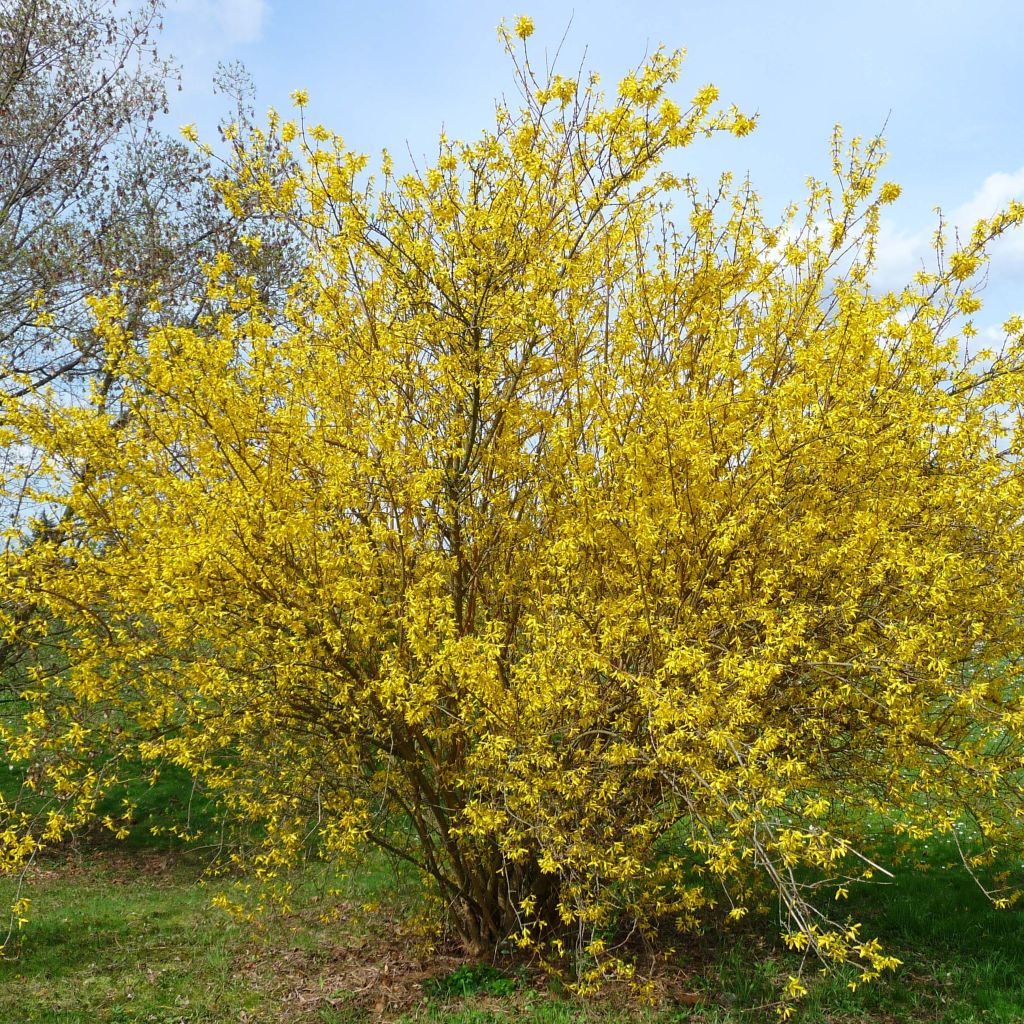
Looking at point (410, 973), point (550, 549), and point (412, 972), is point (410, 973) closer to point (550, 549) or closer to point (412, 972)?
point (412, 972)

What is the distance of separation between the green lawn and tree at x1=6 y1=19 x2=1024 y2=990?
0.44 meters

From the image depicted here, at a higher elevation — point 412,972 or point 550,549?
point 550,549

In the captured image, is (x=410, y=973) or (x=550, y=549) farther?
(x=410, y=973)

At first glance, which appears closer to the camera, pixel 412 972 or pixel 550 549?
pixel 550 549

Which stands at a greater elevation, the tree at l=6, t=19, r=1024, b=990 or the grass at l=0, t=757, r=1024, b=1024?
the tree at l=6, t=19, r=1024, b=990

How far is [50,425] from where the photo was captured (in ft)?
17.1

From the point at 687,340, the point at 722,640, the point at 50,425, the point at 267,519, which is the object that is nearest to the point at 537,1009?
the point at 722,640

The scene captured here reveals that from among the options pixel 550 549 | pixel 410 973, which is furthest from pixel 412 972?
pixel 550 549

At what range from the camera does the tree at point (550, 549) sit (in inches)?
162

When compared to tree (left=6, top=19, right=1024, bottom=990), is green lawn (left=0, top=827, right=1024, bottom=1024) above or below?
below

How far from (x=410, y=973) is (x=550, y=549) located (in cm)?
309

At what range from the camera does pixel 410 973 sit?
5445 mm

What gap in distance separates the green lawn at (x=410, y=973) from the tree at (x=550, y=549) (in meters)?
0.44

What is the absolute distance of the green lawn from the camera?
4652mm
